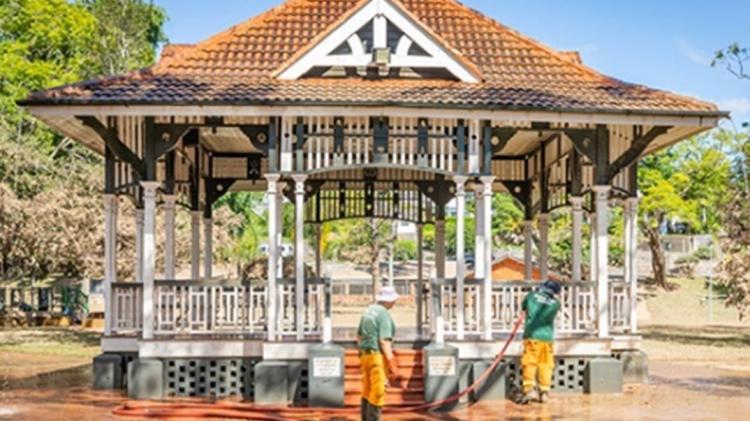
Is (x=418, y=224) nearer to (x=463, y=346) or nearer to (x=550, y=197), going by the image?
(x=550, y=197)

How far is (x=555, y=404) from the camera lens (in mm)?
13844

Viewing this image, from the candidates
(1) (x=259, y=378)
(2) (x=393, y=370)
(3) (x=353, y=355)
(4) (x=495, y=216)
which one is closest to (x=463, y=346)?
(3) (x=353, y=355)

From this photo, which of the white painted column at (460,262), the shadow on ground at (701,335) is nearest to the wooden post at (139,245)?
the white painted column at (460,262)

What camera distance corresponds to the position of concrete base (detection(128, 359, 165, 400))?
46.6 feet

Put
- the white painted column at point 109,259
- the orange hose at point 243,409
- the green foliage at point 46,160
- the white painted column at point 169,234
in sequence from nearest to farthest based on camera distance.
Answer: the orange hose at point 243,409 → the white painted column at point 109,259 → the white painted column at point 169,234 → the green foliage at point 46,160

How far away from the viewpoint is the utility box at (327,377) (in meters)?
13.6

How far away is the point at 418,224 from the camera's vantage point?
20.4 m

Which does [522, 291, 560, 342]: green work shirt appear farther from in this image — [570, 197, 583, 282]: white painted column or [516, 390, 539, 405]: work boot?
[570, 197, 583, 282]: white painted column

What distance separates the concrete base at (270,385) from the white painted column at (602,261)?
4578 millimetres

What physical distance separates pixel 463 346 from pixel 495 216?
44.6 metres

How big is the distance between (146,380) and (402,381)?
138 inches

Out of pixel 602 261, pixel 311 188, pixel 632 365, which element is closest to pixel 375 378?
pixel 602 261

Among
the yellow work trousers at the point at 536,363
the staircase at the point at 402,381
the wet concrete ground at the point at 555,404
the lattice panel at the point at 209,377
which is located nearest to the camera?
the wet concrete ground at the point at 555,404

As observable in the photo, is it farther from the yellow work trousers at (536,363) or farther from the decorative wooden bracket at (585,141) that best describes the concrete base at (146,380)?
the decorative wooden bracket at (585,141)
